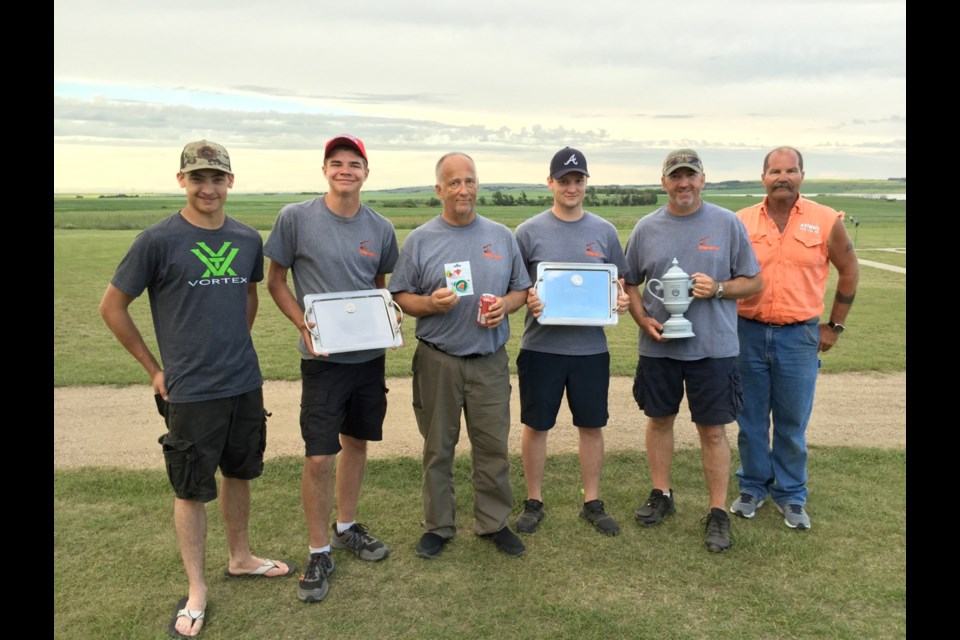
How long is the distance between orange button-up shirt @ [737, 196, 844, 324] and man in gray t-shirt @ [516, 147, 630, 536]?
115 cm

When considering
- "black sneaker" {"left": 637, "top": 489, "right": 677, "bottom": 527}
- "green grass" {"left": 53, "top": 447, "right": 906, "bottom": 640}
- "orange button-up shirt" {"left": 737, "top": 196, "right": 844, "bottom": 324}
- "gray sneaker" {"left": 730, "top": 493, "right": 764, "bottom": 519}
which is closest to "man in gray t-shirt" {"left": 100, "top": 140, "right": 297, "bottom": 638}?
"green grass" {"left": 53, "top": 447, "right": 906, "bottom": 640}

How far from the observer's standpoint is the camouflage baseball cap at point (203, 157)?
4.00 m

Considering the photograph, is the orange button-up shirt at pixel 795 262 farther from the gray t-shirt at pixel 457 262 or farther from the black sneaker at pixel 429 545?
the black sneaker at pixel 429 545

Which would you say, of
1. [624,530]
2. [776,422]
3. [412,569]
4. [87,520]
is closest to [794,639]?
[624,530]

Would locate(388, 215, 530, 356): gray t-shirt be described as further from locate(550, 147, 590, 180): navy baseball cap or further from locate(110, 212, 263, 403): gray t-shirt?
locate(110, 212, 263, 403): gray t-shirt

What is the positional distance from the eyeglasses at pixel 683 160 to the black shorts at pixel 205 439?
3.30 meters

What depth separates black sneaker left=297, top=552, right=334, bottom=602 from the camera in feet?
14.6

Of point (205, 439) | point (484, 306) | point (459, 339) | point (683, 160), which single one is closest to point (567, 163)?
point (683, 160)

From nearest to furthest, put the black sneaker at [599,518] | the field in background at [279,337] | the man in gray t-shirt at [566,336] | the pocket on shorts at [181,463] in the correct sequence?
the pocket on shorts at [181,463] < the man in gray t-shirt at [566,336] < the black sneaker at [599,518] < the field in background at [279,337]

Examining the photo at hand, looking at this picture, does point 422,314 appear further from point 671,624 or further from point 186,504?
point 671,624

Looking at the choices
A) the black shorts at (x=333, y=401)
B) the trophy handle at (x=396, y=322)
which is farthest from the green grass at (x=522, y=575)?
the trophy handle at (x=396, y=322)

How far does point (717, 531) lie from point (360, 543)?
267cm

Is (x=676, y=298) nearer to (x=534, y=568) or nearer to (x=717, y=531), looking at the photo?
(x=717, y=531)

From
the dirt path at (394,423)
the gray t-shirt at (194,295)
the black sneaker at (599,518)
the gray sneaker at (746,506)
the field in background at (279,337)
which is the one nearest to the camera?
the gray t-shirt at (194,295)
